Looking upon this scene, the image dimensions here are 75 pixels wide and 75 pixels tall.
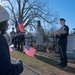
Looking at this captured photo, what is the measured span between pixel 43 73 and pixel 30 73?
2.13 feet

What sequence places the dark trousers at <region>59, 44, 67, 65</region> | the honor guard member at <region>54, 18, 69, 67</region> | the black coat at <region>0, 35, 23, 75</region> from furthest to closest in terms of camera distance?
1. the dark trousers at <region>59, 44, 67, 65</region>
2. the honor guard member at <region>54, 18, 69, 67</region>
3. the black coat at <region>0, 35, 23, 75</region>

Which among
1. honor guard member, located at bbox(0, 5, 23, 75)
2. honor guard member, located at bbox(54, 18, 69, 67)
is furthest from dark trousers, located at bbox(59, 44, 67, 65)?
honor guard member, located at bbox(0, 5, 23, 75)

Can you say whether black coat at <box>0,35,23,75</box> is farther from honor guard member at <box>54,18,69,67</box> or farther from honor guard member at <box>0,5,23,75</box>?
honor guard member at <box>54,18,69,67</box>

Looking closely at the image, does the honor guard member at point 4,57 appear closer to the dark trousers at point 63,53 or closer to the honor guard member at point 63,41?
the honor guard member at point 63,41

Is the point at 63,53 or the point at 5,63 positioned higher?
the point at 5,63

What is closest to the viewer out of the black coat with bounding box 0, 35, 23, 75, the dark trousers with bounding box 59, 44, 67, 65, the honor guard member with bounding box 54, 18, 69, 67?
the black coat with bounding box 0, 35, 23, 75

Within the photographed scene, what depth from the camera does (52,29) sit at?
131 feet

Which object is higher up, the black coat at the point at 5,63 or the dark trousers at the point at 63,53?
the black coat at the point at 5,63

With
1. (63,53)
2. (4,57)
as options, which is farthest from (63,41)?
(4,57)

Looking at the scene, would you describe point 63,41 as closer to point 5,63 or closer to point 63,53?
point 63,53

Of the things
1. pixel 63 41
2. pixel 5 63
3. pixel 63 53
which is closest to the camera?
pixel 5 63

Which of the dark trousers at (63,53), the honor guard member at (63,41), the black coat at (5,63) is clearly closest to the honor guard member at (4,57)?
the black coat at (5,63)

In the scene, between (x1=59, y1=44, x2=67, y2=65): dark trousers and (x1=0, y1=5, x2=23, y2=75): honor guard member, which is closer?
(x1=0, y1=5, x2=23, y2=75): honor guard member

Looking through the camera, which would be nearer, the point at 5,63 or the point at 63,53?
the point at 5,63
